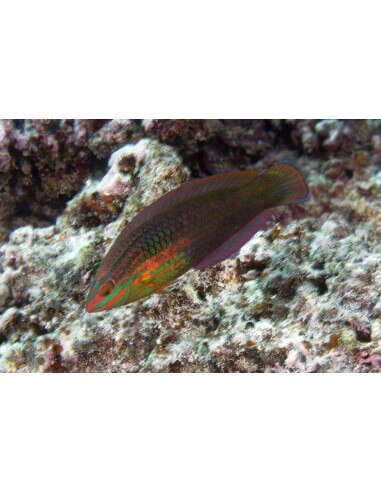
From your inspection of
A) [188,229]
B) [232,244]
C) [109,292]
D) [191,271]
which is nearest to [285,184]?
[232,244]

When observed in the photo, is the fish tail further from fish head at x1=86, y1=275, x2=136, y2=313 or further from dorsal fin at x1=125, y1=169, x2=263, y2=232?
fish head at x1=86, y1=275, x2=136, y2=313

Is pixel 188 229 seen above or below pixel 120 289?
above

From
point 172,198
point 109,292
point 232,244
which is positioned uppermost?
point 172,198

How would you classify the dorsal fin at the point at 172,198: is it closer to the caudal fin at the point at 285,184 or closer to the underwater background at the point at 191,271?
the caudal fin at the point at 285,184

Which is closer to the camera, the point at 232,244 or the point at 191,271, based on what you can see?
the point at 232,244

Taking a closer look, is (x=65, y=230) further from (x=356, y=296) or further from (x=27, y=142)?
(x=356, y=296)

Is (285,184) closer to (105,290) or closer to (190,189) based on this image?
(190,189)
